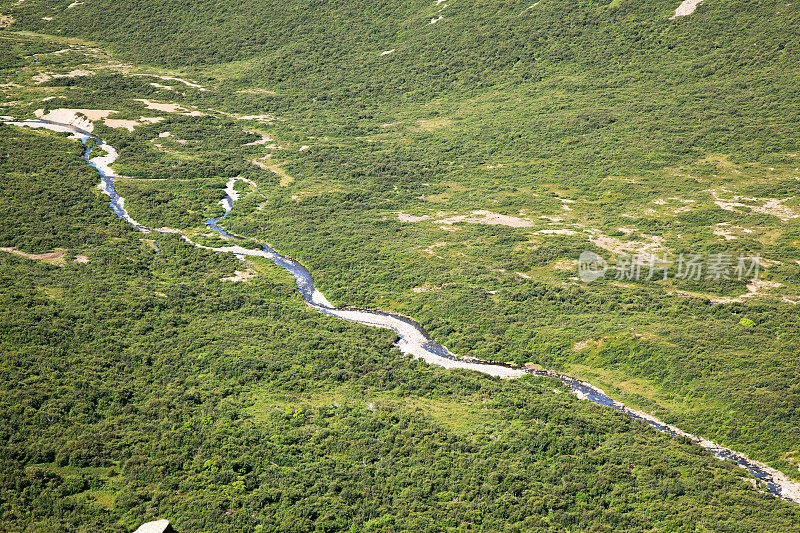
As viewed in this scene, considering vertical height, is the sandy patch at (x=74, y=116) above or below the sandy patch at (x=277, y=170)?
above

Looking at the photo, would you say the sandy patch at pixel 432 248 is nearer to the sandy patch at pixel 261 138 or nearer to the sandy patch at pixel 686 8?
the sandy patch at pixel 261 138

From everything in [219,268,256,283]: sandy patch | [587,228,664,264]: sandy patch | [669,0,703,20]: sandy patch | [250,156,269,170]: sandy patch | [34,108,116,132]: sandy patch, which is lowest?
[219,268,256,283]: sandy patch

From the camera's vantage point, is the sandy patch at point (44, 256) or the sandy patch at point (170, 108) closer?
the sandy patch at point (44, 256)

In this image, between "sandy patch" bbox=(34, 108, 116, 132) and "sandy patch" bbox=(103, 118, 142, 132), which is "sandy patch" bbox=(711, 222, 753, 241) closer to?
"sandy patch" bbox=(103, 118, 142, 132)

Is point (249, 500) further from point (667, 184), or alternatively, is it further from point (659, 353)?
point (667, 184)

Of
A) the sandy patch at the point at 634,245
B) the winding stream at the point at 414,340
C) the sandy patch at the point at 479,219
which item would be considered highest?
the sandy patch at the point at 634,245

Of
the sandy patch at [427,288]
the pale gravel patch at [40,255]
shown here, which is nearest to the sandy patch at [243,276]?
the pale gravel patch at [40,255]

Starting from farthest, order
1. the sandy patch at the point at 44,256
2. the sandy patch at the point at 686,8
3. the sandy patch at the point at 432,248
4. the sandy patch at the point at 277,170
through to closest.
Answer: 1. the sandy patch at the point at 686,8
2. the sandy patch at the point at 277,170
3. the sandy patch at the point at 432,248
4. the sandy patch at the point at 44,256

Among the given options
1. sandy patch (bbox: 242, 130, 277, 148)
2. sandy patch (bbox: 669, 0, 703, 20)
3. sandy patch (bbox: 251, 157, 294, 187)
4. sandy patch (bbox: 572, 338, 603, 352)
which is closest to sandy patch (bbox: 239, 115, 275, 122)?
sandy patch (bbox: 242, 130, 277, 148)
